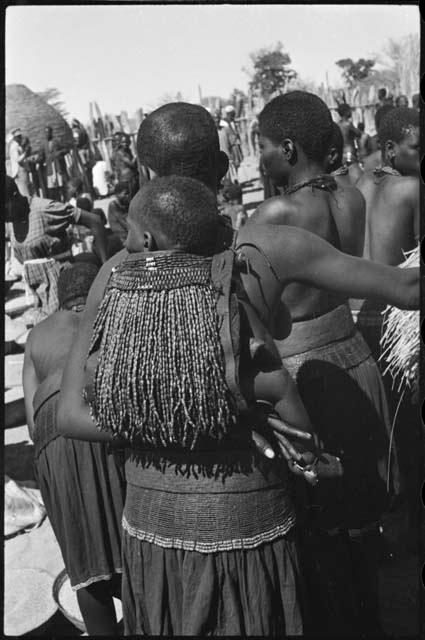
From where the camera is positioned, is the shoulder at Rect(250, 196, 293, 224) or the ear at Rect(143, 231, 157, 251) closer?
the ear at Rect(143, 231, 157, 251)

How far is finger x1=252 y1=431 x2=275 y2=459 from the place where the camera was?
1.66 m

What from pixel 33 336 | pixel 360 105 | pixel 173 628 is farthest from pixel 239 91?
pixel 173 628

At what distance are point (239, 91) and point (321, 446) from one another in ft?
50.5

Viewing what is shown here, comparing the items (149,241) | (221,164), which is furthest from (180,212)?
(221,164)

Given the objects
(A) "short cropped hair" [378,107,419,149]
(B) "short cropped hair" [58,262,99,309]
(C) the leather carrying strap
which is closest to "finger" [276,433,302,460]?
(C) the leather carrying strap

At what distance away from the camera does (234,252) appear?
5.61 ft

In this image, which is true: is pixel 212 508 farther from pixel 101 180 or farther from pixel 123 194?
pixel 101 180

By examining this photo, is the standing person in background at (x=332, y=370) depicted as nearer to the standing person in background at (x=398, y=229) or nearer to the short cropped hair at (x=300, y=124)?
the short cropped hair at (x=300, y=124)

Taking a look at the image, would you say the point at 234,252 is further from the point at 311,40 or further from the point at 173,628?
the point at 311,40

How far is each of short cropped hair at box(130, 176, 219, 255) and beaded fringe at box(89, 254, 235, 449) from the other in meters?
0.05

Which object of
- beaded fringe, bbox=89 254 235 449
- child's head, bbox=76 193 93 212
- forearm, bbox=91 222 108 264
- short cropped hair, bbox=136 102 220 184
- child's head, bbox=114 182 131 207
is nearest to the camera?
beaded fringe, bbox=89 254 235 449

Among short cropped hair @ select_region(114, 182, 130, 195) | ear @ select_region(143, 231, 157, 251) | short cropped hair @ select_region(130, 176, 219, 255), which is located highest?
short cropped hair @ select_region(130, 176, 219, 255)

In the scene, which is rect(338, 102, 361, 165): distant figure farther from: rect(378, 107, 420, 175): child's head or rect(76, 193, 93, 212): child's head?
rect(378, 107, 420, 175): child's head

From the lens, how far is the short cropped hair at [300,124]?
2.64 m
